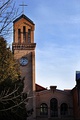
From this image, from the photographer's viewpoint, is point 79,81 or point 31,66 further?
point 31,66

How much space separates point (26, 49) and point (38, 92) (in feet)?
20.0

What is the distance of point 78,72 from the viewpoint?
42.7 meters

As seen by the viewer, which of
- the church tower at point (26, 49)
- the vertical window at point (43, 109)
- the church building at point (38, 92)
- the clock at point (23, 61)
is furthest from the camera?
the vertical window at point (43, 109)

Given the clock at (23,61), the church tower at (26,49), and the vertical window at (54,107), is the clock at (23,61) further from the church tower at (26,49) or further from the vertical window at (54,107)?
the vertical window at (54,107)

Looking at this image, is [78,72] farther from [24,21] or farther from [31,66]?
[24,21]

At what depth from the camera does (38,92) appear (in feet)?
143

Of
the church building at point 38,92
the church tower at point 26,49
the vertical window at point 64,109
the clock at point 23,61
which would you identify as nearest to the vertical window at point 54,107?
the church building at point 38,92

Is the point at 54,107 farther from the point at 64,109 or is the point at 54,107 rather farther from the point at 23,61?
the point at 23,61

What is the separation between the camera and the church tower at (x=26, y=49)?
4216 centimetres


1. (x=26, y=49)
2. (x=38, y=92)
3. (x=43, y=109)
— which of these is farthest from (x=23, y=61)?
(x=43, y=109)

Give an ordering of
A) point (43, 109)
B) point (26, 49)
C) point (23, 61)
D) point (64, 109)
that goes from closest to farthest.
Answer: point (23, 61), point (26, 49), point (43, 109), point (64, 109)

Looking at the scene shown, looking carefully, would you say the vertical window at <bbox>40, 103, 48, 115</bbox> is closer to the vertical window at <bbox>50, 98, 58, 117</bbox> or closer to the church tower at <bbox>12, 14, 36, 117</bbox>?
the vertical window at <bbox>50, 98, 58, 117</bbox>

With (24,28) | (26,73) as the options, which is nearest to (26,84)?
(26,73)

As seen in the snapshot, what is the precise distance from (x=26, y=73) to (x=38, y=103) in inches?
178
